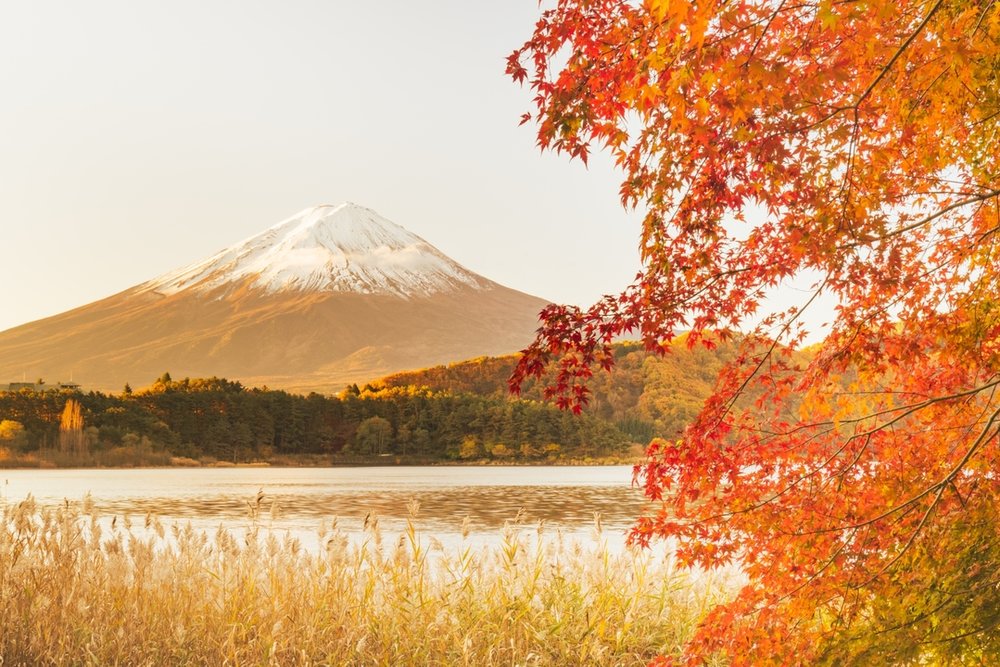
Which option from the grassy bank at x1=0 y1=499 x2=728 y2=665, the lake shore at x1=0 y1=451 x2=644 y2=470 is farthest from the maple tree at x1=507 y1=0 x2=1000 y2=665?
the lake shore at x1=0 y1=451 x2=644 y2=470

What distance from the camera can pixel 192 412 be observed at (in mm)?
67938

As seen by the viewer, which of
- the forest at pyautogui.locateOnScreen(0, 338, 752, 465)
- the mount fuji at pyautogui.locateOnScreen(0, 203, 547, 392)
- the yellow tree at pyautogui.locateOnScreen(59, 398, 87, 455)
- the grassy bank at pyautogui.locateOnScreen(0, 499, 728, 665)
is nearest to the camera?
the grassy bank at pyautogui.locateOnScreen(0, 499, 728, 665)

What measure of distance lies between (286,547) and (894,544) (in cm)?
433

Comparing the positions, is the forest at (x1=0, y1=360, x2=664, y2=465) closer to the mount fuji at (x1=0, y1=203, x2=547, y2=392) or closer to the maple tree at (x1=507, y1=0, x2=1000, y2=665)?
the maple tree at (x1=507, y1=0, x2=1000, y2=665)

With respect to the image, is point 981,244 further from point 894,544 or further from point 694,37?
point 694,37

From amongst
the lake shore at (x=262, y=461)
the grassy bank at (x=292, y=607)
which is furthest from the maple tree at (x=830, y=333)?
the lake shore at (x=262, y=461)

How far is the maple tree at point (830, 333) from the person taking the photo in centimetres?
392

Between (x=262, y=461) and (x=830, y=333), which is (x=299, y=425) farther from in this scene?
(x=830, y=333)

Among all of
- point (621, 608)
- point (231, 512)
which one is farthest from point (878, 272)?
point (231, 512)

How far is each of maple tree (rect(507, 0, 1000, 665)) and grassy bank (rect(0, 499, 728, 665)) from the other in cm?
191

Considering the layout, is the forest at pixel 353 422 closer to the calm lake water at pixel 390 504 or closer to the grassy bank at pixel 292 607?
the calm lake water at pixel 390 504

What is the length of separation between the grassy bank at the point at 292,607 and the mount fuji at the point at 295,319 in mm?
130709

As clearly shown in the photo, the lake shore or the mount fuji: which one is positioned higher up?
the mount fuji

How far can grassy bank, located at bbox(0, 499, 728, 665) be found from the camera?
19.6 feet
